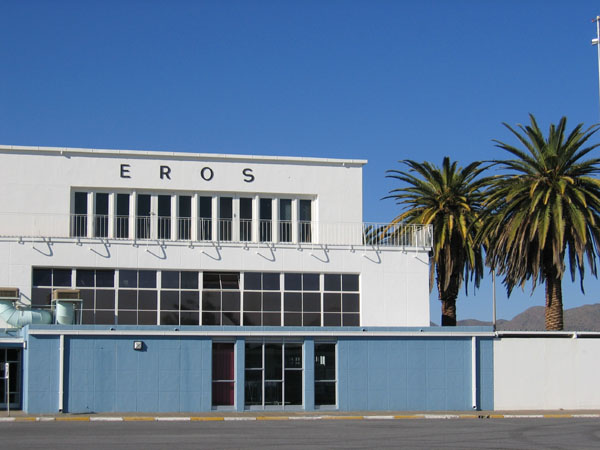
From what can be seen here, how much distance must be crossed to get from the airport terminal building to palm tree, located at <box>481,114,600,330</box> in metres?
4.10

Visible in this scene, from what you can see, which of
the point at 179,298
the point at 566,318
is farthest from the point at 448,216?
the point at 566,318

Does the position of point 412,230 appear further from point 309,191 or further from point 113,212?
point 113,212

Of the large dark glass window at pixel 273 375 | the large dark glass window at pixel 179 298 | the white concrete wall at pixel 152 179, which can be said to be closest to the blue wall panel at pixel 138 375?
the large dark glass window at pixel 273 375

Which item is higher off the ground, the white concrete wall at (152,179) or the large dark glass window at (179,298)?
the white concrete wall at (152,179)

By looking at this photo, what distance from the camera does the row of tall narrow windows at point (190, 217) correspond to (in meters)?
38.3

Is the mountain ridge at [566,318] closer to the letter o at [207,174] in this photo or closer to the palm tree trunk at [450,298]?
the palm tree trunk at [450,298]

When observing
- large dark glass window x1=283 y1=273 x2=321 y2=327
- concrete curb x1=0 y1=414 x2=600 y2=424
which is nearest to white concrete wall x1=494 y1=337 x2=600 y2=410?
Result: concrete curb x1=0 y1=414 x2=600 y2=424

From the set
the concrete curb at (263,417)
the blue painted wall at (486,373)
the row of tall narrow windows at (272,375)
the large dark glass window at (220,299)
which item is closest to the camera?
the concrete curb at (263,417)

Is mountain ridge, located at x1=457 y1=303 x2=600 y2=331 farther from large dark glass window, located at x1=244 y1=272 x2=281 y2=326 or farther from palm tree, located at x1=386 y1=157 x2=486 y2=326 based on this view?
large dark glass window, located at x1=244 y1=272 x2=281 y2=326

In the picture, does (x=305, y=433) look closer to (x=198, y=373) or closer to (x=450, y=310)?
(x=198, y=373)

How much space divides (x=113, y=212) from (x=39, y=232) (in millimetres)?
3147

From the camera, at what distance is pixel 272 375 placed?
33.4m

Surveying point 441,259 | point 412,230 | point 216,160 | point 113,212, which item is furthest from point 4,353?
point 441,259

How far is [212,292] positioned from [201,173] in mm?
5756
